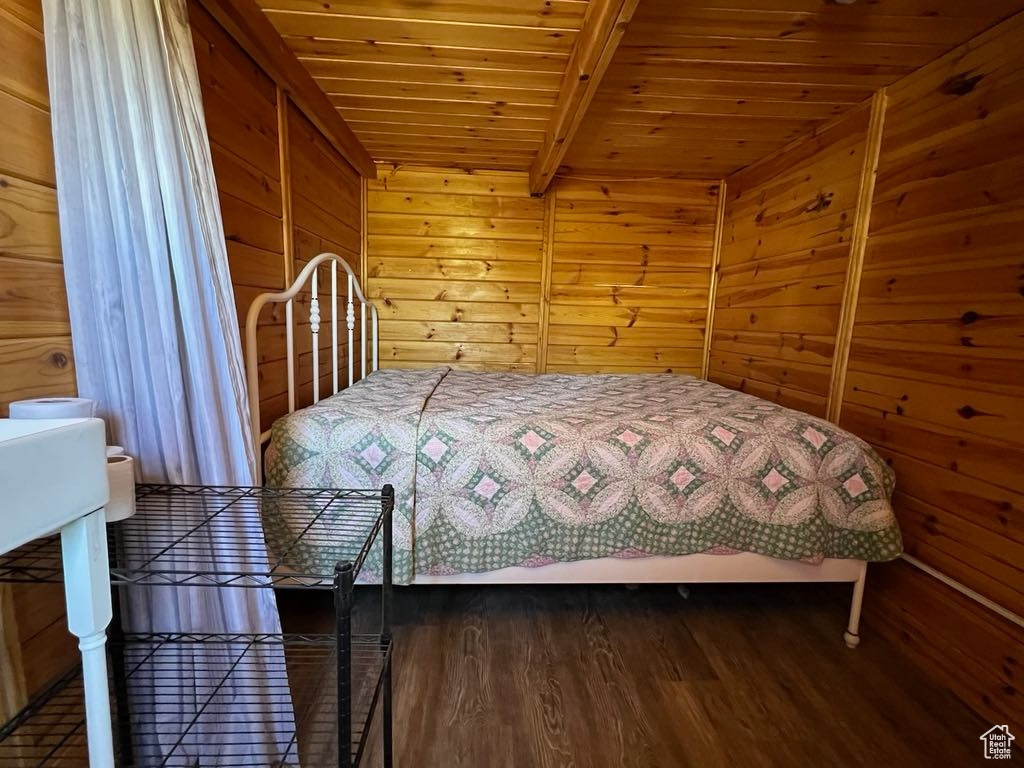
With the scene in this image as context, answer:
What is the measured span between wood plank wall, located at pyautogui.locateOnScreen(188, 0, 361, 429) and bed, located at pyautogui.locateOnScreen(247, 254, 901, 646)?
240 mm

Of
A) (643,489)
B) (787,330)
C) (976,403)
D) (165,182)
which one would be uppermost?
(165,182)

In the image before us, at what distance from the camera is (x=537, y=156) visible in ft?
8.82

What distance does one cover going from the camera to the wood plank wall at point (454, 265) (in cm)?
305

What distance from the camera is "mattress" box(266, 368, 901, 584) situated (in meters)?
1.39

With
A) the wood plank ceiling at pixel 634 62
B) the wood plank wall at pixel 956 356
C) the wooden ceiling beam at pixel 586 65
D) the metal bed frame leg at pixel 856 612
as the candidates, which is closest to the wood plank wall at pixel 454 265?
the wood plank ceiling at pixel 634 62

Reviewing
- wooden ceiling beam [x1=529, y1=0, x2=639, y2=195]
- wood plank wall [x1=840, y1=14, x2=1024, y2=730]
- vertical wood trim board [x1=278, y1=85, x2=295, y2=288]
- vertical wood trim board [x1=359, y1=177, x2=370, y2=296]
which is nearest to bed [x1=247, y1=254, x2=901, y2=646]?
wood plank wall [x1=840, y1=14, x2=1024, y2=730]

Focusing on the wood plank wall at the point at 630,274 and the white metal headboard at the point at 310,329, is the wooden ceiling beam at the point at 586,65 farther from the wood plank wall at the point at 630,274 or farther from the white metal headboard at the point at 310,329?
the white metal headboard at the point at 310,329

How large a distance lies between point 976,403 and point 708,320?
6.19 ft

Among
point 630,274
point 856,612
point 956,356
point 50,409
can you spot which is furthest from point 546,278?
point 50,409

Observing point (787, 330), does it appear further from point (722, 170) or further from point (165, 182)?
point (165, 182)

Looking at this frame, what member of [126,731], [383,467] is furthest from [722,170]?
[126,731]

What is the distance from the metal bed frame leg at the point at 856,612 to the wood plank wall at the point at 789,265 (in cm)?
76

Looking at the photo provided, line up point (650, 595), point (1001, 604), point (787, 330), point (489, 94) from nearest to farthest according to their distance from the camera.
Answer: point (1001, 604) < point (650, 595) < point (489, 94) < point (787, 330)

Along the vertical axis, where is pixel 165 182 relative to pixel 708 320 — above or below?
above
